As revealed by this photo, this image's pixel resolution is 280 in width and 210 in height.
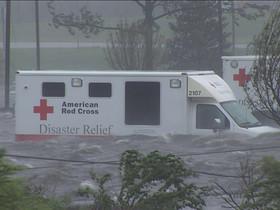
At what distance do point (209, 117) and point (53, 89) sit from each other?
138 inches

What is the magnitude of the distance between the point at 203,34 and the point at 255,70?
30655 mm

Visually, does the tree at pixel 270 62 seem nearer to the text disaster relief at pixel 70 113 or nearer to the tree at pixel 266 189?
the tree at pixel 266 189

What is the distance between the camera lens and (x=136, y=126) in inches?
848

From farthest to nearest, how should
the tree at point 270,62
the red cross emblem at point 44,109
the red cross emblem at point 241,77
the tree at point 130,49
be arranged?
the tree at point 130,49, the red cross emblem at point 241,77, the red cross emblem at point 44,109, the tree at point 270,62

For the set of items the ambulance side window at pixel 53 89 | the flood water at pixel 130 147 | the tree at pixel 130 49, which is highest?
the tree at pixel 130 49

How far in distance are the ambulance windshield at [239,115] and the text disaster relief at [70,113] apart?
260cm

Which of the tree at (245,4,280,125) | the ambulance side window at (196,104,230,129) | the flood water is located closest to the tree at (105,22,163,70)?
the flood water

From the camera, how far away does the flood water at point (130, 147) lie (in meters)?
17.8

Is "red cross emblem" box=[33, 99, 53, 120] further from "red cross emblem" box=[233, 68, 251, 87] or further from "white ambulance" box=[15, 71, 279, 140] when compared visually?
"red cross emblem" box=[233, 68, 251, 87]

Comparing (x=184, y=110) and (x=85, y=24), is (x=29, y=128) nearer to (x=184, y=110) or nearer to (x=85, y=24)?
(x=184, y=110)

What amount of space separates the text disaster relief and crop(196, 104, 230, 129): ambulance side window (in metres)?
1.95

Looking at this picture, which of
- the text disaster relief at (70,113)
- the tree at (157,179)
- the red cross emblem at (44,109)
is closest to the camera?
the tree at (157,179)

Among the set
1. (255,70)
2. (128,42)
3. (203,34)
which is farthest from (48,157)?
(203,34)

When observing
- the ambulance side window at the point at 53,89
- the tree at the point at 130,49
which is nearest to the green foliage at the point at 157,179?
the ambulance side window at the point at 53,89
